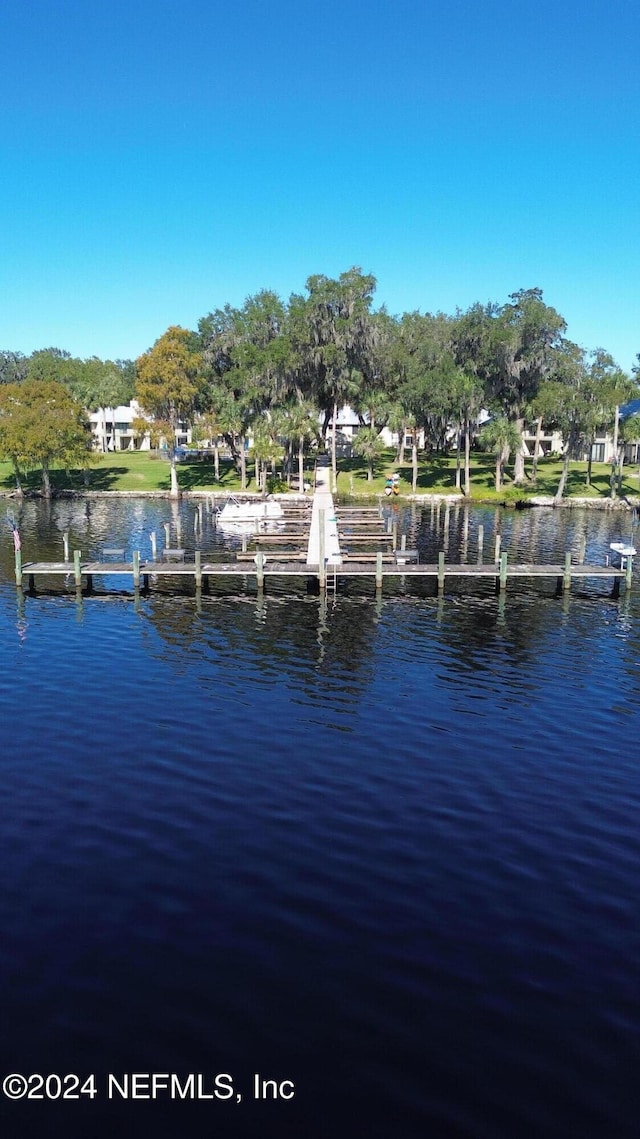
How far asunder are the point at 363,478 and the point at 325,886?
94.7 m

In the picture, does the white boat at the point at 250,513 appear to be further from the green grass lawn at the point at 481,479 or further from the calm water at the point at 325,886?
the calm water at the point at 325,886

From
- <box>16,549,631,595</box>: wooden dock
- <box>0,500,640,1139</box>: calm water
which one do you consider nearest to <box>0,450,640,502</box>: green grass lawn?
<box>16,549,631,595</box>: wooden dock

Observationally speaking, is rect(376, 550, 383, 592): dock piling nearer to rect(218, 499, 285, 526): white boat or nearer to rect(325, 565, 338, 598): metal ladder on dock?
rect(325, 565, 338, 598): metal ladder on dock

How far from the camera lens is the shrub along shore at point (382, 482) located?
96.6m

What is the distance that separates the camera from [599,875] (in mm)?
19125

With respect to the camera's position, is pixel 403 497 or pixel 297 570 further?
pixel 403 497

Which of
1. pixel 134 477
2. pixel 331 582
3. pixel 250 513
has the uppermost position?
pixel 134 477

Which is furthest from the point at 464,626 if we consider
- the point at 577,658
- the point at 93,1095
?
the point at 93,1095

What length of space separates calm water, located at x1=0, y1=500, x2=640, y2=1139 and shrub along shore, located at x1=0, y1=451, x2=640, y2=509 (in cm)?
6205

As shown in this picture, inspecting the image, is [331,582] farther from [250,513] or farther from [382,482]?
[382,482]

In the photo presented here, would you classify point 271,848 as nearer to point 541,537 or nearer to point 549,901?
point 549,901

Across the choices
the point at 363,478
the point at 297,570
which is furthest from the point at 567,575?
the point at 363,478

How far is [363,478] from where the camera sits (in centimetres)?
11119

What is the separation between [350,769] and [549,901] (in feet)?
24.6
